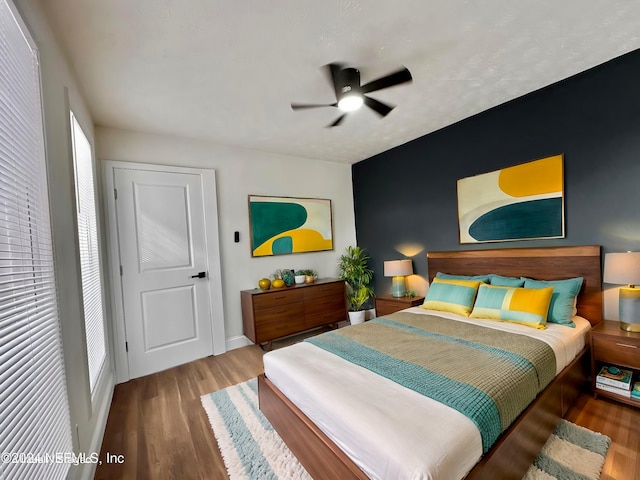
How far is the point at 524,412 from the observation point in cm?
154

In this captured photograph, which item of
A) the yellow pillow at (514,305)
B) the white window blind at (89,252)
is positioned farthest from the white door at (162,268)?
the yellow pillow at (514,305)

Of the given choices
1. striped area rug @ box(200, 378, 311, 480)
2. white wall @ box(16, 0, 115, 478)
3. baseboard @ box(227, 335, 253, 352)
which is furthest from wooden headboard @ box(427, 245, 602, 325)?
white wall @ box(16, 0, 115, 478)

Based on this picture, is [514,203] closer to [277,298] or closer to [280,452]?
[277,298]

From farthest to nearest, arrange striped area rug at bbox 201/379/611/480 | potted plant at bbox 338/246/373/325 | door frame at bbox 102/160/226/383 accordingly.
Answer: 1. potted plant at bbox 338/246/373/325
2. door frame at bbox 102/160/226/383
3. striped area rug at bbox 201/379/611/480

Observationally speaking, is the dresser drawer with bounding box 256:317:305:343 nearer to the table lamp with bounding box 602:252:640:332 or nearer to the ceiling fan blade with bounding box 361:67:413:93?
the ceiling fan blade with bounding box 361:67:413:93

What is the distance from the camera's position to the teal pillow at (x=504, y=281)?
8.87 ft

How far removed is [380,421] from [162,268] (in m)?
2.85

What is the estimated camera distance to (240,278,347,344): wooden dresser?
11.3 ft

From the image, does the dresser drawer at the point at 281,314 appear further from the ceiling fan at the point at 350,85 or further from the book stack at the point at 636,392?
the book stack at the point at 636,392

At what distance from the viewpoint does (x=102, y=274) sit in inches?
109

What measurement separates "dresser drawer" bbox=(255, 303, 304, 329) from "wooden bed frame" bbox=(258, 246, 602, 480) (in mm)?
1362

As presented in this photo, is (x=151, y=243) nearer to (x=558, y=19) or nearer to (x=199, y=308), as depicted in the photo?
(x=199, y=308)

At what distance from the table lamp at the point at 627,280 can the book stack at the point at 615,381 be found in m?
0.36

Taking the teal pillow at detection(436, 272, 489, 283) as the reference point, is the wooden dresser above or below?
below
